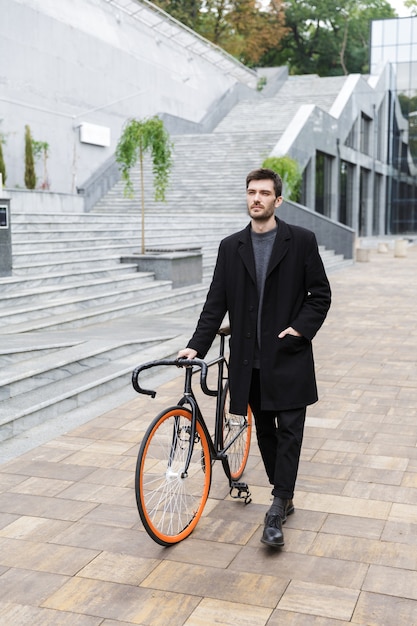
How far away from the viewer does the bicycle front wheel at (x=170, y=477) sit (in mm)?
3816

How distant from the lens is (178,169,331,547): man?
161 inches

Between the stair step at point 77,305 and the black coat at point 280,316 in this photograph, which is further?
the stair step at point 77,305

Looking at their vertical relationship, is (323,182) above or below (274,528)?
above

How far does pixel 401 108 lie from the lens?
45.8m

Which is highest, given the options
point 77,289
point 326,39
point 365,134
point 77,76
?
point 326,39

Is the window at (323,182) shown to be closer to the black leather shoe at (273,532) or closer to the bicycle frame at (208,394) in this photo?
the bicycle frame at (208,394)

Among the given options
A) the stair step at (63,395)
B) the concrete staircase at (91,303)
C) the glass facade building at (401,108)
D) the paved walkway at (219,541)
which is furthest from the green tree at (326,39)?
the paved walkway at (219,541)

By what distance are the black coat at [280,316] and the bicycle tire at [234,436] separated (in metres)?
0.36

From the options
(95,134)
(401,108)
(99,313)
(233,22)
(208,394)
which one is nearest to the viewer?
(208,394)

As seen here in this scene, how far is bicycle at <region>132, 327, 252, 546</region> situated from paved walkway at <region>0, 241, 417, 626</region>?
0.44 ft

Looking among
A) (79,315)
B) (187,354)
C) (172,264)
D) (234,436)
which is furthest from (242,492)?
(172,264)

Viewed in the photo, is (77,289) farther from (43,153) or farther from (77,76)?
(77,76)

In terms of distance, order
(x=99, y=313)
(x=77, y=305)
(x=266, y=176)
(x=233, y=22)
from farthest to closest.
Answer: (x=233, y=22) < (x=77, y=305) < (x=99, y=313) < (x=266, y=176)

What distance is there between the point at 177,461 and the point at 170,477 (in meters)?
0.09
